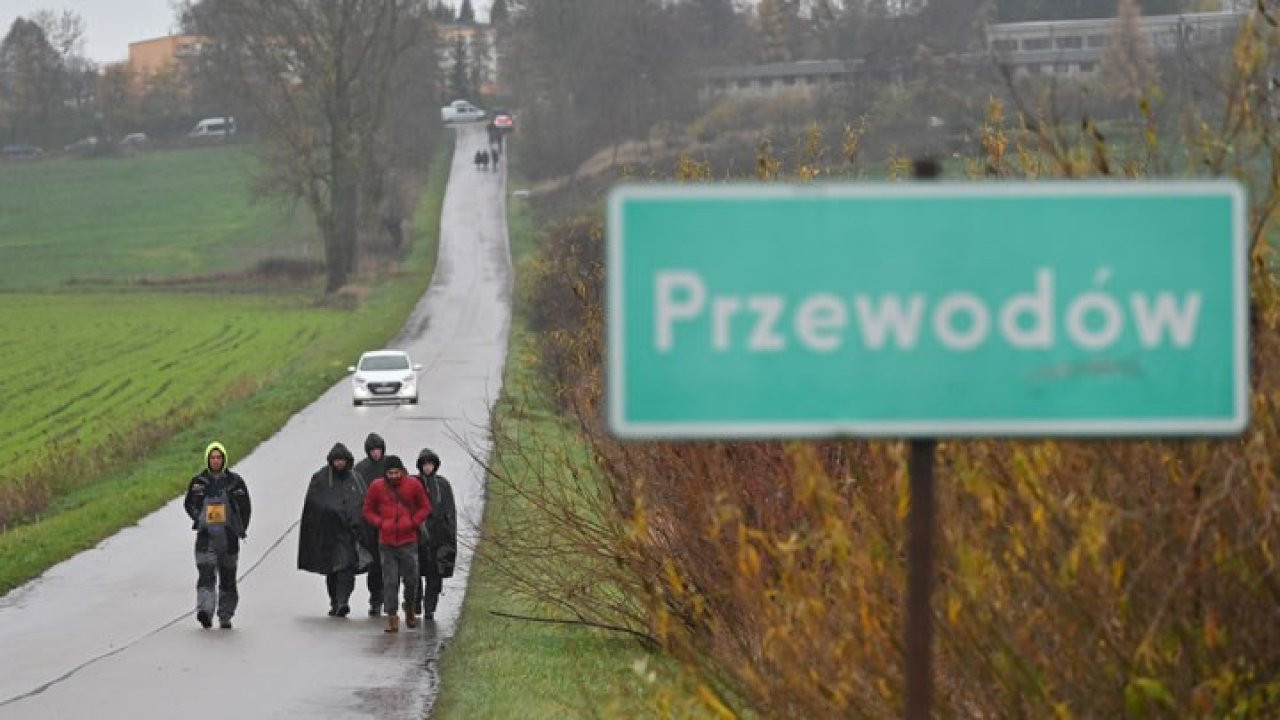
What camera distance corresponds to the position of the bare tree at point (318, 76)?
62812mm

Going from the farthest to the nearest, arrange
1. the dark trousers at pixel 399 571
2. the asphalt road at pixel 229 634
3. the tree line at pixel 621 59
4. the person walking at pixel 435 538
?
the tree line at pixel 621 59 → the person walking at pixel 435 538 → the dark trousers at pixel 399 571 → the asphalt road at pixel 229 634

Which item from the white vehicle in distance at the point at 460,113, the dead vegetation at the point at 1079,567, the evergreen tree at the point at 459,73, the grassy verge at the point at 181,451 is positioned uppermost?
the evergreen tree at the point at 459,73

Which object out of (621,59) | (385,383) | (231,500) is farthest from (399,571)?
(621,59)

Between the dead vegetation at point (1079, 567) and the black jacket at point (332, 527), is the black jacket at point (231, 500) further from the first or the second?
the dead vegetation at point (1079, 567)

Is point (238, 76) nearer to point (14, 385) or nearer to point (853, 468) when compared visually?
point (14, 385)

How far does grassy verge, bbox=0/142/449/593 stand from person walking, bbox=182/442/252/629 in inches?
136

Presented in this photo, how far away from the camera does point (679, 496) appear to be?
13.0m

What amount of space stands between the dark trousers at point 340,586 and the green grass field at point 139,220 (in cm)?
5232

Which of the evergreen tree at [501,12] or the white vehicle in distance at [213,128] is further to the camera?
the white vehicle in distance at [213,128]

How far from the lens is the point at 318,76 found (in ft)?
208

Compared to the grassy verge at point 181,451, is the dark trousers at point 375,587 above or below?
above

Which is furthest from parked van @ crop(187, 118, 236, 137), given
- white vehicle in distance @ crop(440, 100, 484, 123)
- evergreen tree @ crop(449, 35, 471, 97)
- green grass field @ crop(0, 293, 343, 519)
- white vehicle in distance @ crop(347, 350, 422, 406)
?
white vehicle in distance @ crop(347, 350, 422, 406)

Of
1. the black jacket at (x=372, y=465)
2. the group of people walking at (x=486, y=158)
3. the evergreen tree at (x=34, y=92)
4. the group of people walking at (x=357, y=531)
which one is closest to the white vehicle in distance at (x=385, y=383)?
the black jacket at (x=372, y=465)

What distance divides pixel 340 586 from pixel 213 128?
130276 millimetres
